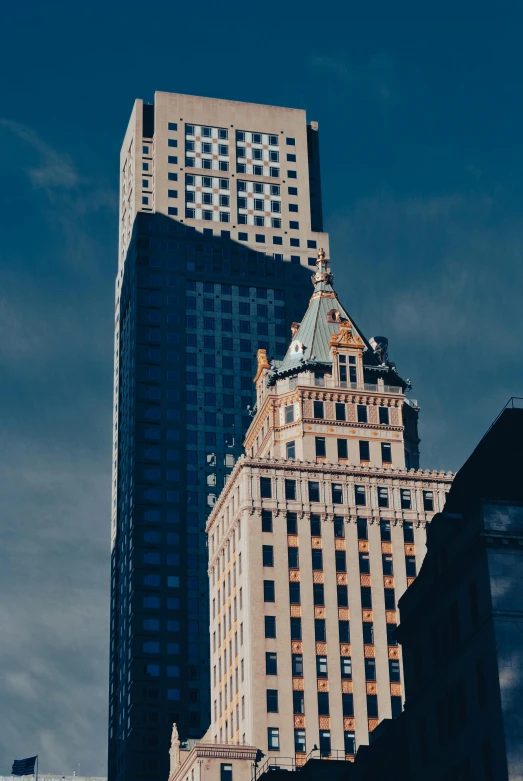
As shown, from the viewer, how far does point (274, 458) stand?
163625mm

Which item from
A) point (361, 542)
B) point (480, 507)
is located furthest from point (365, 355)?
point (480, 507)

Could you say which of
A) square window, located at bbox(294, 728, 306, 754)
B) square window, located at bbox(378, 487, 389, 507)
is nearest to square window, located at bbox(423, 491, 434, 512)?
square window, located at bbox(378, 487, 389, 507)

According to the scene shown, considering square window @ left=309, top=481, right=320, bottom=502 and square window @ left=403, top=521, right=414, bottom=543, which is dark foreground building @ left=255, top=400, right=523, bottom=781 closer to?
square window @ left=309, top=481, right=320, bottom=502

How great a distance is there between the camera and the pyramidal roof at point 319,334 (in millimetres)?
177375

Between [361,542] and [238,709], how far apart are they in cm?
2122

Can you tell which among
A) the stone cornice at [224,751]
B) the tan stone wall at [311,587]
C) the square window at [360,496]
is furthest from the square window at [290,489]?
the stone cornice at [224,751]

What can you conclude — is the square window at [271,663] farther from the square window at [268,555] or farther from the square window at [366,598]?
the square window at [366,598]

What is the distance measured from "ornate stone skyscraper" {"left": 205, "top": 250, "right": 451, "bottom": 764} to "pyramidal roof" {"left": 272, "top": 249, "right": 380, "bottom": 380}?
0.26 m

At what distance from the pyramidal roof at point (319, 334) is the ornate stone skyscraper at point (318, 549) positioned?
0.26 meters

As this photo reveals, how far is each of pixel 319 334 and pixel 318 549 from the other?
32.6 meters

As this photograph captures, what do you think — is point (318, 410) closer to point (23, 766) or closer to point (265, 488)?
point (265, 488)

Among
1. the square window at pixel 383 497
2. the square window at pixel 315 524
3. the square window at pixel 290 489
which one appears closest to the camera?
the square window at pixel 315 524

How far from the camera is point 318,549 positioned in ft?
518

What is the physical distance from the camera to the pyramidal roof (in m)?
177
